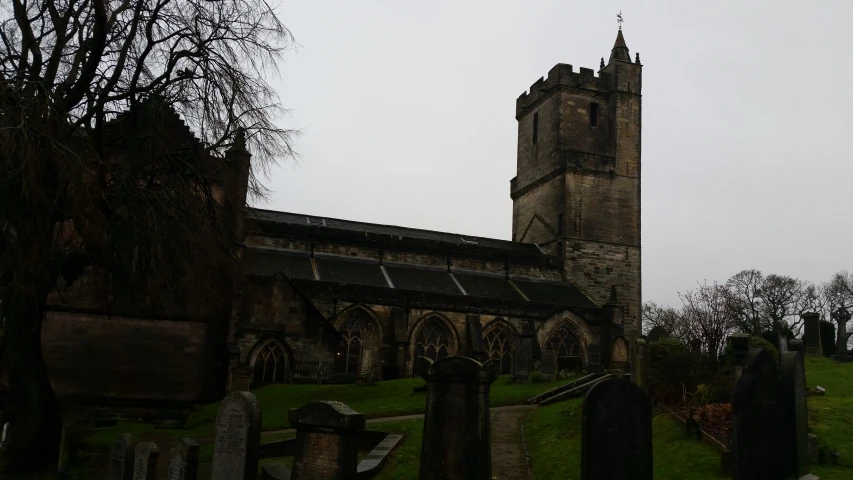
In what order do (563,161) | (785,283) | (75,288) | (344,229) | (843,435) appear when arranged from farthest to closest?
(785,283), (563,161), (344,229), (75,288), (843,435)

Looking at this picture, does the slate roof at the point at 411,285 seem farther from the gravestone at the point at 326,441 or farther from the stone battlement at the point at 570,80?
the gravestone at the point at 326,441

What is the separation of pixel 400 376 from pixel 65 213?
17.2m

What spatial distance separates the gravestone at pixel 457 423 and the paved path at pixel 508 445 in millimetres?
1785

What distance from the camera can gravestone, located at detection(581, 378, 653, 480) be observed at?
8.01m

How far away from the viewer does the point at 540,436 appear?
13.4 meters

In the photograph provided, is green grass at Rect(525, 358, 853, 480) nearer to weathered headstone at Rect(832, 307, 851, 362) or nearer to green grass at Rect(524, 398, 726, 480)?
green grass at Rect(524, 398, 726, 480)

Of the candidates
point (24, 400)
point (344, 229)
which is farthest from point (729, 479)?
point (344, 229)

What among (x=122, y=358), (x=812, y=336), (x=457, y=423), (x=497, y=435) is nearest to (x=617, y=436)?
(x=457, y=423)

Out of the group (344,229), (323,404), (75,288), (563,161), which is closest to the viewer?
(323,404)

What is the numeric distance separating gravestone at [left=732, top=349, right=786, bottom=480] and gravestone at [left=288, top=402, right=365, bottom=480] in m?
4.42

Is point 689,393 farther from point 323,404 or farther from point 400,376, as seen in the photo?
point 400,376

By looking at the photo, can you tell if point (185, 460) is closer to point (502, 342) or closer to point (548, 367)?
point (548, 367)

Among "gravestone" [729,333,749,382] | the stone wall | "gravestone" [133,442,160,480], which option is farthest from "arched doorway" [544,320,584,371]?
"gravestone" [133,442,160,480]

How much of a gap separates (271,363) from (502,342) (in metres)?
10.6
